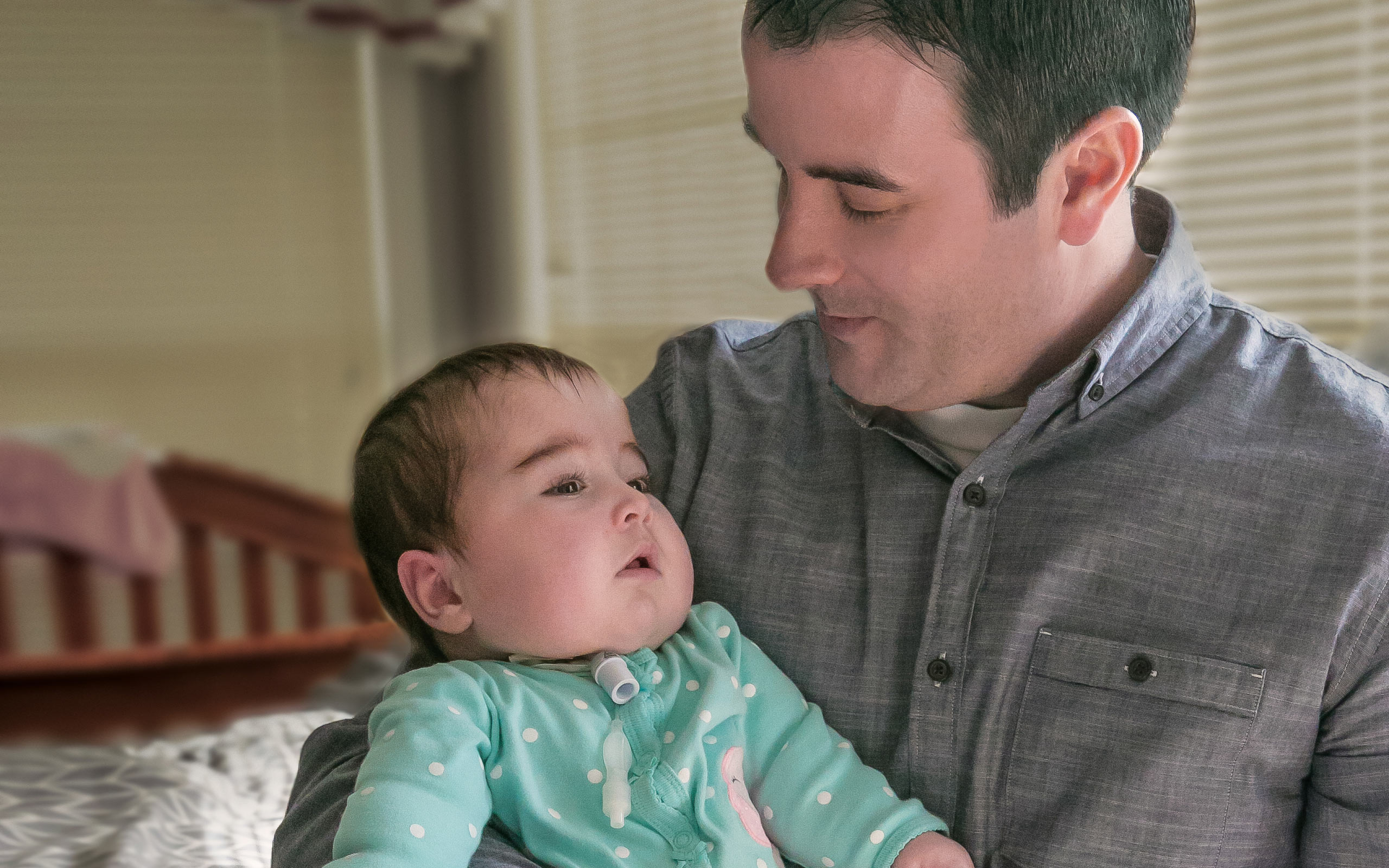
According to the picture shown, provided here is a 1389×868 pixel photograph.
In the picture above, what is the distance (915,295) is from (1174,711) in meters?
0.40

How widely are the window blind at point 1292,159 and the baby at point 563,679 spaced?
1252 millimetres

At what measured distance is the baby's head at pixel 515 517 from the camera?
3.49ft

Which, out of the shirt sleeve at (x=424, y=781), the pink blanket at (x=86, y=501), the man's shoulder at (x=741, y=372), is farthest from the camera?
the pink blanket at (x=86, y=501)

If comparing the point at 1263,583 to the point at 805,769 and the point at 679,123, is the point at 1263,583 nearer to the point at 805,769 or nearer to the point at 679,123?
the point at 805,769

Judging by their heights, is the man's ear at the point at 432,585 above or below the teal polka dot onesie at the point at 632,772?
above

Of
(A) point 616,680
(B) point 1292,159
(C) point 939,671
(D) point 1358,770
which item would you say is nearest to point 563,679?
(A) point 616,680

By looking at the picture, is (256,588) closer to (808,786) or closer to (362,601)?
(362,601)

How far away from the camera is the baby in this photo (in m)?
0.96

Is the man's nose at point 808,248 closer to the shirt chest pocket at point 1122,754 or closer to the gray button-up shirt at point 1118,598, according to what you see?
the gray button-up shirt at point 1118,598

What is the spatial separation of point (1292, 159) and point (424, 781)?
5.91 feet

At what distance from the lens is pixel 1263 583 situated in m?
0.92

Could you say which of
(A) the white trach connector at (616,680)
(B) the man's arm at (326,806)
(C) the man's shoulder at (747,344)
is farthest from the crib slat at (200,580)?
(A) the white trach connector at (616,680)

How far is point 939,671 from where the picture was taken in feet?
3.34

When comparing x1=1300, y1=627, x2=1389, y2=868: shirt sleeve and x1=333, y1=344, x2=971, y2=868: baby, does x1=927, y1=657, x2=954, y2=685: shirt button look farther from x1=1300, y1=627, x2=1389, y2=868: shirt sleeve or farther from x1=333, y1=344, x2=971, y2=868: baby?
x1=1300, y1=627, x2=1389, y2=868: shirt sleeve
